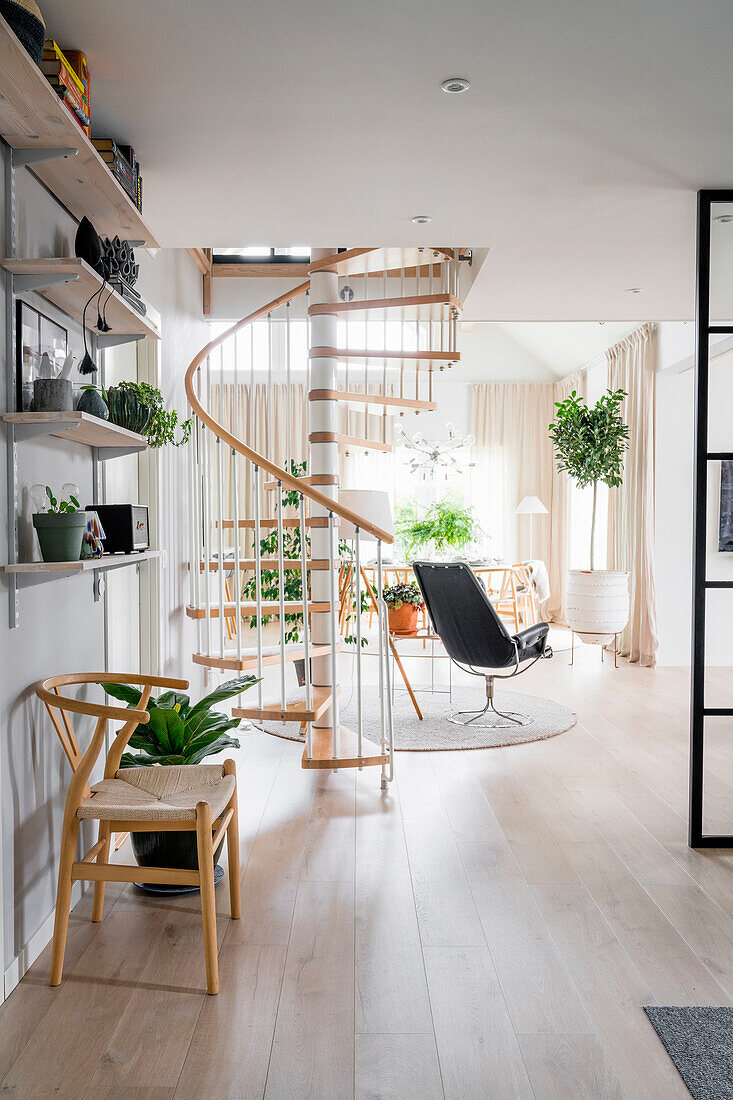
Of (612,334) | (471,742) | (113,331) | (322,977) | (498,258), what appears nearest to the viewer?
(322,977)

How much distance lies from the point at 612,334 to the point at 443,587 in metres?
4.52

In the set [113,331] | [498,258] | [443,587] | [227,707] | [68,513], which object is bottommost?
[227,707]

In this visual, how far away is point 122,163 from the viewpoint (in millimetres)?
2658

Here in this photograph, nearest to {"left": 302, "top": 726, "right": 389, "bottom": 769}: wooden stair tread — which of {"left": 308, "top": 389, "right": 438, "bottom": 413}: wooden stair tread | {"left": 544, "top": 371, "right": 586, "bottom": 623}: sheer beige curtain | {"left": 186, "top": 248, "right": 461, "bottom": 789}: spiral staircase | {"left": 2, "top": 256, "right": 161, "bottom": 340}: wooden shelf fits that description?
{"left": 186, "top": 248, "right": 461, "bottom": 789}: spiral staircase

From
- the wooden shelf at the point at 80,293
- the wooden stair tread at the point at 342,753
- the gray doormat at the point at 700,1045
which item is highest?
the wooden shelf at the point at 80,293

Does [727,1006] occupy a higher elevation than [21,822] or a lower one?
lower

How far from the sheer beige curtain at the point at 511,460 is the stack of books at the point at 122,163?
7902mm

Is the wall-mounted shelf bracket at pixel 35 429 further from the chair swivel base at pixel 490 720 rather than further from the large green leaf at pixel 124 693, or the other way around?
the chair swivel base at pixel 490 720

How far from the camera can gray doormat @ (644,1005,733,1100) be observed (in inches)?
71.7

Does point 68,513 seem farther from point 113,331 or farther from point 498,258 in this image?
point 498,258

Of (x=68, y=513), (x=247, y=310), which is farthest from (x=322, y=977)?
(x=247, y=310)

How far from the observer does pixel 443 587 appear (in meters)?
4.73

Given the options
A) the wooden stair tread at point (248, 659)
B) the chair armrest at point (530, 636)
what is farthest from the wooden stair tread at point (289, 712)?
the chair armrest at point (530, 636)

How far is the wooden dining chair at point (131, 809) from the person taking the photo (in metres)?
2.23
